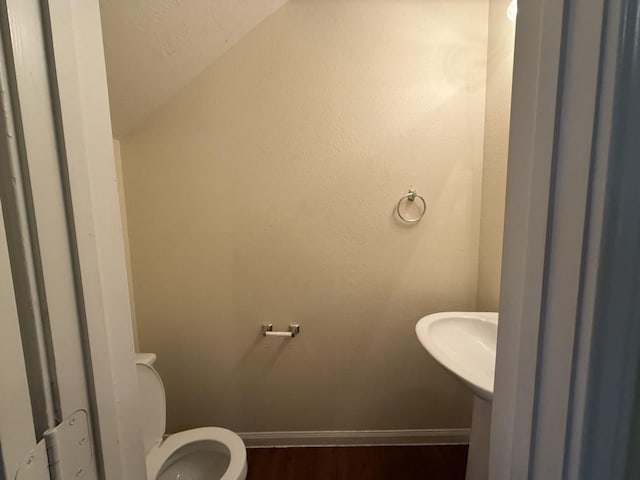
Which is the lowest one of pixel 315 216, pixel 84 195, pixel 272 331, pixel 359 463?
pixel 359 463

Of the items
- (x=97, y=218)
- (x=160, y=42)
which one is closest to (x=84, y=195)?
(x=97, y=218)

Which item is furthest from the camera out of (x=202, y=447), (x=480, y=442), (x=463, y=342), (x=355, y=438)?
(x=355, y=438)

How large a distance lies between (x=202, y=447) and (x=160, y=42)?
175 centimetres

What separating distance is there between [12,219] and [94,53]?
0.25 metres

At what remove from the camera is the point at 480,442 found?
120cm

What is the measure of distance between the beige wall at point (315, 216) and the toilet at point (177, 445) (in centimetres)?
33

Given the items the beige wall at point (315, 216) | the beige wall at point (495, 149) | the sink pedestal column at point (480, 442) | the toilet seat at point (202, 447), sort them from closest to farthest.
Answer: the sink pedestal column at point (480, 442) → the toilet seat at point (202, 447) → the beige wall at point (495, 149) → the beige wall at point (315, 216)

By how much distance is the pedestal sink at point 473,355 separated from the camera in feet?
3.41

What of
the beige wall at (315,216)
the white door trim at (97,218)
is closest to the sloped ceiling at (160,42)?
the beige wall at (315,216)

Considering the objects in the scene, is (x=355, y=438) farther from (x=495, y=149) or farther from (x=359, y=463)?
(x=495, y=149)

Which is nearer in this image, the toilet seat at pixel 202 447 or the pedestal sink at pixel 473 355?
the pedestal sink at pixel 473 355

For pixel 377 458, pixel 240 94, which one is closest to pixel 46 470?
pixel 240 94

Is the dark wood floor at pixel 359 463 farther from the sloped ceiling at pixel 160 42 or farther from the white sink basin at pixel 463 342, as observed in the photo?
the sloped ceiling at pixel 160 42

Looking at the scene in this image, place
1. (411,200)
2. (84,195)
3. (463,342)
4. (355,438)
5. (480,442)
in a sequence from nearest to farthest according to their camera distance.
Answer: (84,195)
(480,442)
(463,342)
(411,200)
(355,438)
